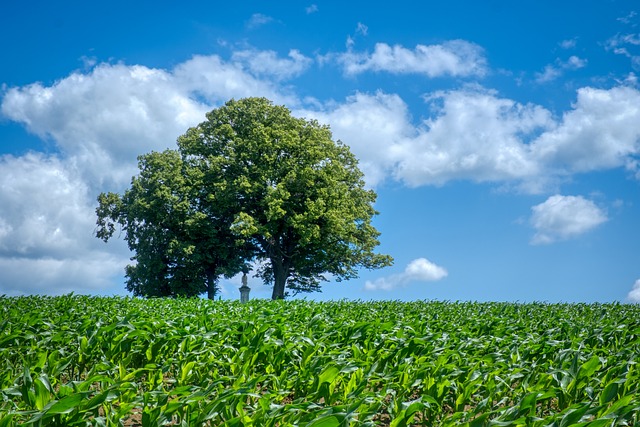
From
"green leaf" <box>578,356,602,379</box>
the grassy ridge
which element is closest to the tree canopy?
the grassy ridge

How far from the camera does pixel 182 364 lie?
679cm

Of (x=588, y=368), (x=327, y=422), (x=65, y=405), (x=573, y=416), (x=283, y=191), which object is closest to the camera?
(x=327, y=422)

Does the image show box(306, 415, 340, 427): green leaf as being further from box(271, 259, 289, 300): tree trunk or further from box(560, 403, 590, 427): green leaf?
box(271, 259, 289, 300): tree trunk

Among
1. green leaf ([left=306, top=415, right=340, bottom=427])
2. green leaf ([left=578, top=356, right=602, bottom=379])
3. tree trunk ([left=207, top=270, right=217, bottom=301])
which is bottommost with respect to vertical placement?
green leaf ([left=306, top=415, right=340, bottom=427])

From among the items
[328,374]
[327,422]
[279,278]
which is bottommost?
[327,422]

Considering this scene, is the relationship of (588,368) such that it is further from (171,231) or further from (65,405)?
(171,231)

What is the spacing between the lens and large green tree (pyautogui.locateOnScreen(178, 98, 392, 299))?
1304 inches

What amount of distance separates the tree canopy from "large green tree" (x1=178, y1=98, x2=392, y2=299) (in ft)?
0.21

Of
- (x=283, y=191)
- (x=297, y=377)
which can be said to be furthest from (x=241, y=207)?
(x=297, y=377)

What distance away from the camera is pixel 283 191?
32562 mm

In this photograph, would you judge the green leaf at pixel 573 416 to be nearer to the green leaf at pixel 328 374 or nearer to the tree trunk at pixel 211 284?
the green leaf at pixel 328 374

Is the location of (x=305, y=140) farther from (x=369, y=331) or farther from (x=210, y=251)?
(x=369, y=331)

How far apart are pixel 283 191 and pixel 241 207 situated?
3.32 metres

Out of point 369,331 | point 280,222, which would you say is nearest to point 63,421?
point 369,331
